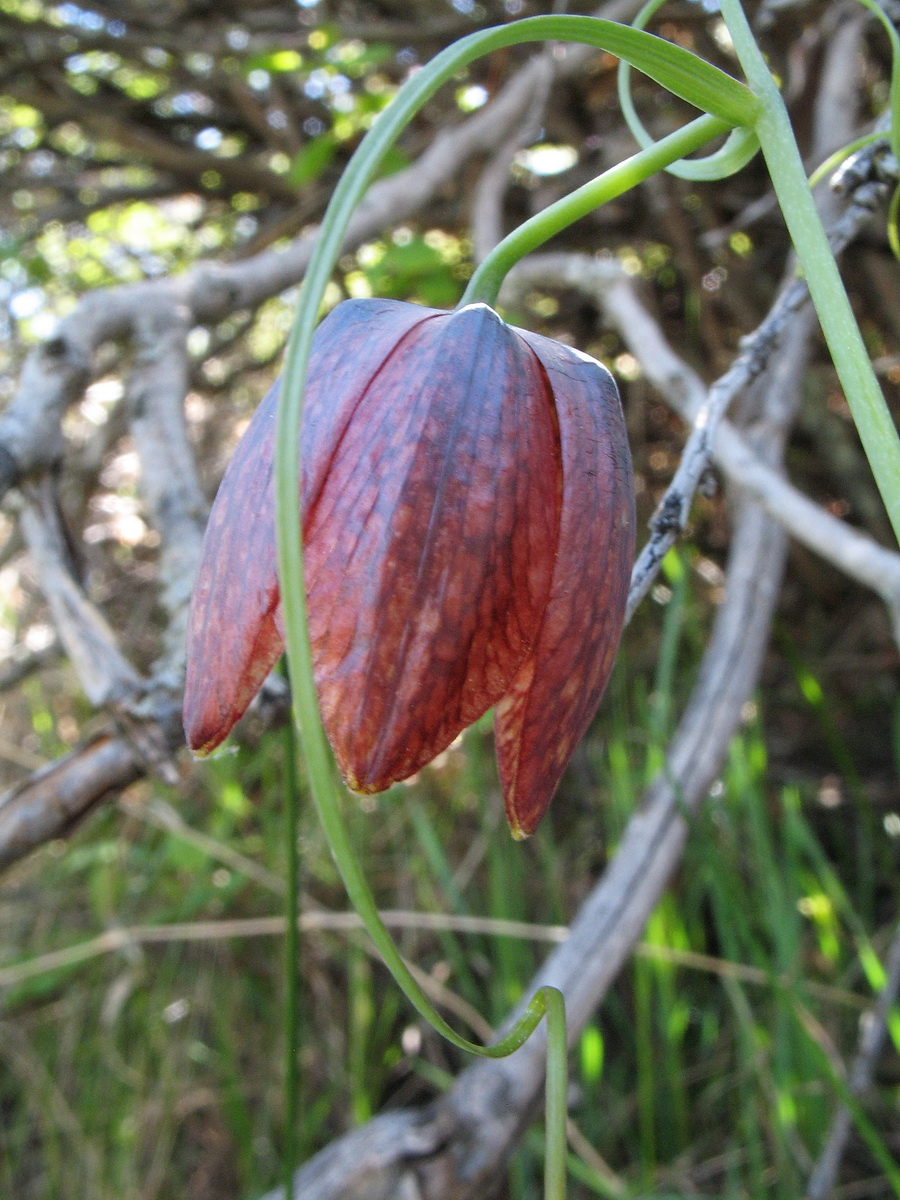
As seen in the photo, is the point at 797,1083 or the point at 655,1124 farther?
the point at 655,1124

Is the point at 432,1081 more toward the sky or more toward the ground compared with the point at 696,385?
more toward the ground

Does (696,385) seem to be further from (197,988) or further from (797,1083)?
(197,988)

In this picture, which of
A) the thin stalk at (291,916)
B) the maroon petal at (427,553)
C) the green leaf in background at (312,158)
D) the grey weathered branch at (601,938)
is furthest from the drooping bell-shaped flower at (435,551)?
the green leaf in background at (312,158)

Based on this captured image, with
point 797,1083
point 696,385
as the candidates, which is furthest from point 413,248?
point 797,1083

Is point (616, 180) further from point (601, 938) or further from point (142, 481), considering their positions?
point (601, 938)

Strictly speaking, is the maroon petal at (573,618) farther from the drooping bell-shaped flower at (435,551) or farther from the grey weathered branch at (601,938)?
the grey weathered branch at (601,938)

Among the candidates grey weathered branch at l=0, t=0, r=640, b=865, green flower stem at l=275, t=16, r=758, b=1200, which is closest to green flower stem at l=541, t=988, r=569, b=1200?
green flower stem at l=275, t=16, r=758, b=1200
